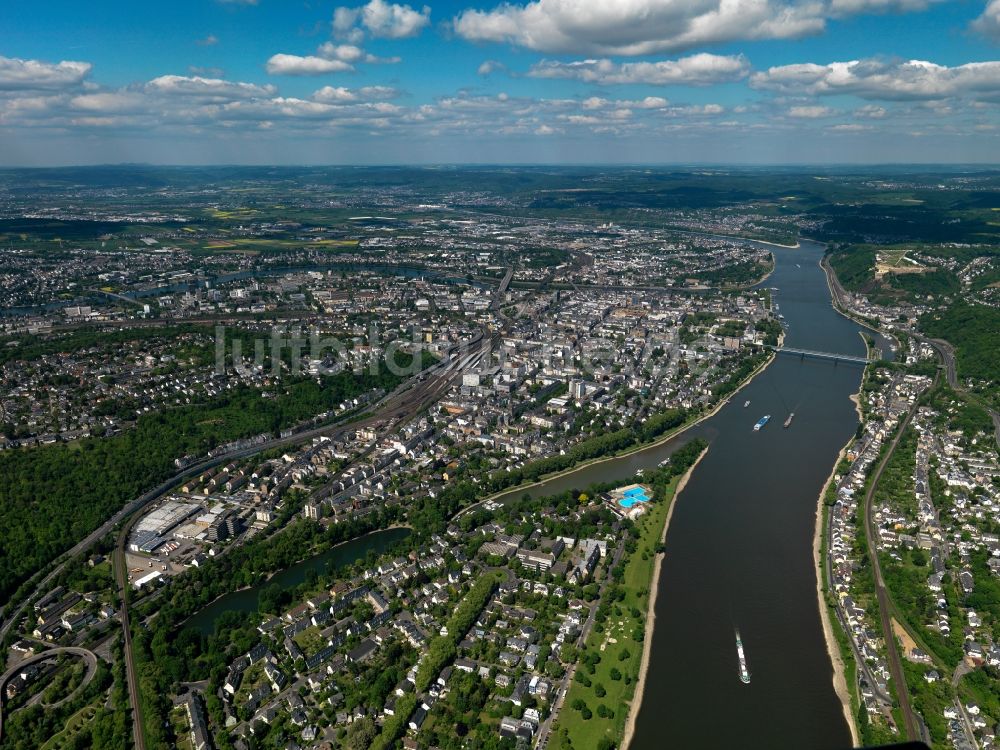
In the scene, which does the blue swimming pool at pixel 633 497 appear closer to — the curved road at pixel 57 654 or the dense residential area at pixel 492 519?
the dense residential area at pixel 492 519

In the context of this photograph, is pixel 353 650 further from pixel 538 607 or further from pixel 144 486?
pixel 144 486

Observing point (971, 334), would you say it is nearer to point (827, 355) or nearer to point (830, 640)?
point (827, 355)

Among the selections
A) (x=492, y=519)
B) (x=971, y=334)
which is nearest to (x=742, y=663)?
(x=492, y=519)

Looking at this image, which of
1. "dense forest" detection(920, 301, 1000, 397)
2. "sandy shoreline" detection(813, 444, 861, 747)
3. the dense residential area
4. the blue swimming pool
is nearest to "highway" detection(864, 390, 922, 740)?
the dense residential area

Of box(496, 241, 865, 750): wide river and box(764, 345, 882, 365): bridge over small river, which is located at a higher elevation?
box(764, 345, 882, 365): bridge over small river

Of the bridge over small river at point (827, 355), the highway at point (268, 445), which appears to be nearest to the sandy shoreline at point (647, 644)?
the highway at point (268, 445)

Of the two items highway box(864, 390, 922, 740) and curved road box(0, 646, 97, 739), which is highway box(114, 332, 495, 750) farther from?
highway box(864, 390, 922, 740)
